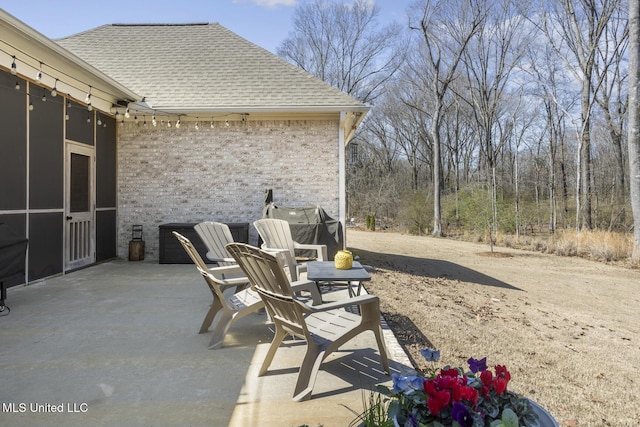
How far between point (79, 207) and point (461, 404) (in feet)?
25.3

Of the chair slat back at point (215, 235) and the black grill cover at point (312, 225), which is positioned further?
the black grill cover at point (312, 225)

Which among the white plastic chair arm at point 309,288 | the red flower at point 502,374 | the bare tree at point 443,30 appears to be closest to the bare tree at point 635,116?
the bare tree at point 443,30

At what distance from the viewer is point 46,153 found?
6461 millimetres

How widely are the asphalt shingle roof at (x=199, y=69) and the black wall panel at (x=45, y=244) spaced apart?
294 centimetres

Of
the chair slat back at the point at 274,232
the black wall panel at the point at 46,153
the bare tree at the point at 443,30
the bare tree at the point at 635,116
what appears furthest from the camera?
the bare tree at the point at 443,30

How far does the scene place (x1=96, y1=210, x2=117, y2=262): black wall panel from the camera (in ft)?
26.6

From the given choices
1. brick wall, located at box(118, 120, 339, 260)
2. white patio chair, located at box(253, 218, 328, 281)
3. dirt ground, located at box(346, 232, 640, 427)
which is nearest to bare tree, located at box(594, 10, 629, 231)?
dirt ground, located at box(346, 232, 640, 427)

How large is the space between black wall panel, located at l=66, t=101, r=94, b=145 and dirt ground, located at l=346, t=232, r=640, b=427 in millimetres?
5525

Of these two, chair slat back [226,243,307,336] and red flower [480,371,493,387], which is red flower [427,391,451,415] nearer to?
red flower [480,371,493,387]

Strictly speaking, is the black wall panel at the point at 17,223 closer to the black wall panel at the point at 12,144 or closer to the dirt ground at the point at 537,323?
the black wall panel at the point at 12,144

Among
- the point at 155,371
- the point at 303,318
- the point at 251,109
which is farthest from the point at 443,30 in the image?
the point at 155,371

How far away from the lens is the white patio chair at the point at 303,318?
260 centimetres

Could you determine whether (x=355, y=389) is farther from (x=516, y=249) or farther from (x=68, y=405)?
(x=516, y=249)

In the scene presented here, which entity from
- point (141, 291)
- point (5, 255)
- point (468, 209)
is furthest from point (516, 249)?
point (5, 255)
